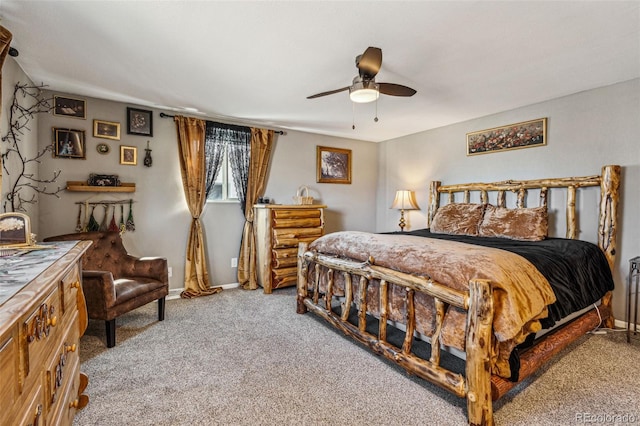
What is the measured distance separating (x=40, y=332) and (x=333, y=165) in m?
4.57

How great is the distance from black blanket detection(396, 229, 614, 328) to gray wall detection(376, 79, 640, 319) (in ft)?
1.30

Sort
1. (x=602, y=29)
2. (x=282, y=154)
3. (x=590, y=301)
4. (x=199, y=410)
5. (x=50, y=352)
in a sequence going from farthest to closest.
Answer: (x=282, y=154) → (x=590, y=301) → (x=602, y=29) → (x=199, y=410) → (x=50, y=352)

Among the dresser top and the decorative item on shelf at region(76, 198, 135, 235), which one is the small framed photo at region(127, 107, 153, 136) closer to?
the decorative item on shelf at region(76, 198, 135, 235)

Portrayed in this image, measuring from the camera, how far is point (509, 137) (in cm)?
386

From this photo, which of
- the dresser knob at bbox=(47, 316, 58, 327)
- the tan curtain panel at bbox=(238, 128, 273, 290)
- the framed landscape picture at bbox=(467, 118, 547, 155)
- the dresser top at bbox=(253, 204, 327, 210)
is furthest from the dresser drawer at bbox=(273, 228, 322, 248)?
the dresser knob at bbox=(47, 316, 58, 327)

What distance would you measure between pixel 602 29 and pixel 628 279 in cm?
232

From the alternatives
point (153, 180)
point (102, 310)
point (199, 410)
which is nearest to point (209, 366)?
point (199, 410)

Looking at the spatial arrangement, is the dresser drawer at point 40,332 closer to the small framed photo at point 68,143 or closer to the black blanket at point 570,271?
the black blanket at point 570,271

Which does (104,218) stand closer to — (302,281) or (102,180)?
(102,180)

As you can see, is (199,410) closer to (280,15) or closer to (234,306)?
(234,306)

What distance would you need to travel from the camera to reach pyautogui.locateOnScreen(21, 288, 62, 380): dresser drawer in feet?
2.96

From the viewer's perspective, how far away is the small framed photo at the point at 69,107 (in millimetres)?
3209

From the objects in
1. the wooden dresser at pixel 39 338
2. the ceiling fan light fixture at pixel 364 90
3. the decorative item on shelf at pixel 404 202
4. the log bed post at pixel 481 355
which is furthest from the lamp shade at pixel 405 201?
the wooden dresser at pixel 39 338

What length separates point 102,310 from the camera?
247cm
